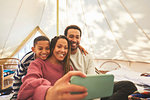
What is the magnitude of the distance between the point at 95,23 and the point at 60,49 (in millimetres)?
1692

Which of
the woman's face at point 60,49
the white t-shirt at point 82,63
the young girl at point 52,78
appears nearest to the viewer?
the young girl at point 52,78

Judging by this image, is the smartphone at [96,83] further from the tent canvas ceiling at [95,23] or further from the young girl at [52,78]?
the tent canvas ceiling at [95,23]

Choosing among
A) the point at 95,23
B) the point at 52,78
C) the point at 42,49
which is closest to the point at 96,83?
the point at 52,78

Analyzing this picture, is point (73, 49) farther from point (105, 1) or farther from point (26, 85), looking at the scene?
point (105, 1)

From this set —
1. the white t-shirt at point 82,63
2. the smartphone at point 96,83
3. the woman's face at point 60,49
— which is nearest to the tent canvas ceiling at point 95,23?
the white t-shirt at point 82,63

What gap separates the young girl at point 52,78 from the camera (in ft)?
0.90

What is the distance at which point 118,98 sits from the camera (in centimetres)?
85

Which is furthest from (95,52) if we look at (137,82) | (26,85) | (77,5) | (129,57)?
(26,85)

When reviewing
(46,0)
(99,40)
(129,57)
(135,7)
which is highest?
(46,0)

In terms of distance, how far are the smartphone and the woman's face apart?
35cm

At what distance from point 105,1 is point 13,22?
169 cm

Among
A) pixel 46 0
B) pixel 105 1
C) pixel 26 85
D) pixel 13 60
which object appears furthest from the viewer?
pixel 13 60

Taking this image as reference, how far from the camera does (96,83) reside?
34cm

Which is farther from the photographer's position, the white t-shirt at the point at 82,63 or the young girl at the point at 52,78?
the white t-shirt at the point at 82,63
